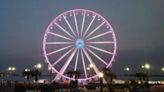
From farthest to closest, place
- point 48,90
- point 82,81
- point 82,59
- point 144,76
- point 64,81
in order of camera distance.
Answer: point 144,76
point 64,81
point 82,81
point 82,59
point 48,90

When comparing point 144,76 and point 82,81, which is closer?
point 82,81

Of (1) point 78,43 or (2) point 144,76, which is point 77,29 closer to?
(1) point 78,43

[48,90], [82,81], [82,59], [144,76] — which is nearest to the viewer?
[48,90]

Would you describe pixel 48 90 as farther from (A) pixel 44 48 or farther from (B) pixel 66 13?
(B) pixel 66 13

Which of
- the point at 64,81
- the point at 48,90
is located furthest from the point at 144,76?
the point at 48,90

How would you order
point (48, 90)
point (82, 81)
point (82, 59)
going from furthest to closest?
1. point (82, 81)
2. point (82, 59)
3. point (48, 90)

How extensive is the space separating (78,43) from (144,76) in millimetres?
31688

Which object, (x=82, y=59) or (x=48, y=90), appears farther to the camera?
(x=82, y=59)

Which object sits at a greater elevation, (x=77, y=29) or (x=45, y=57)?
(x=77, y=29)

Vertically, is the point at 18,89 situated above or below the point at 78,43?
below

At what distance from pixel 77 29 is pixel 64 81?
15.3 m

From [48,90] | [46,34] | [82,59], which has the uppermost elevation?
[46,34]

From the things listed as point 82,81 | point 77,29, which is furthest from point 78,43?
point 82,81

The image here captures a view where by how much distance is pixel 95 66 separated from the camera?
76.0 metres
